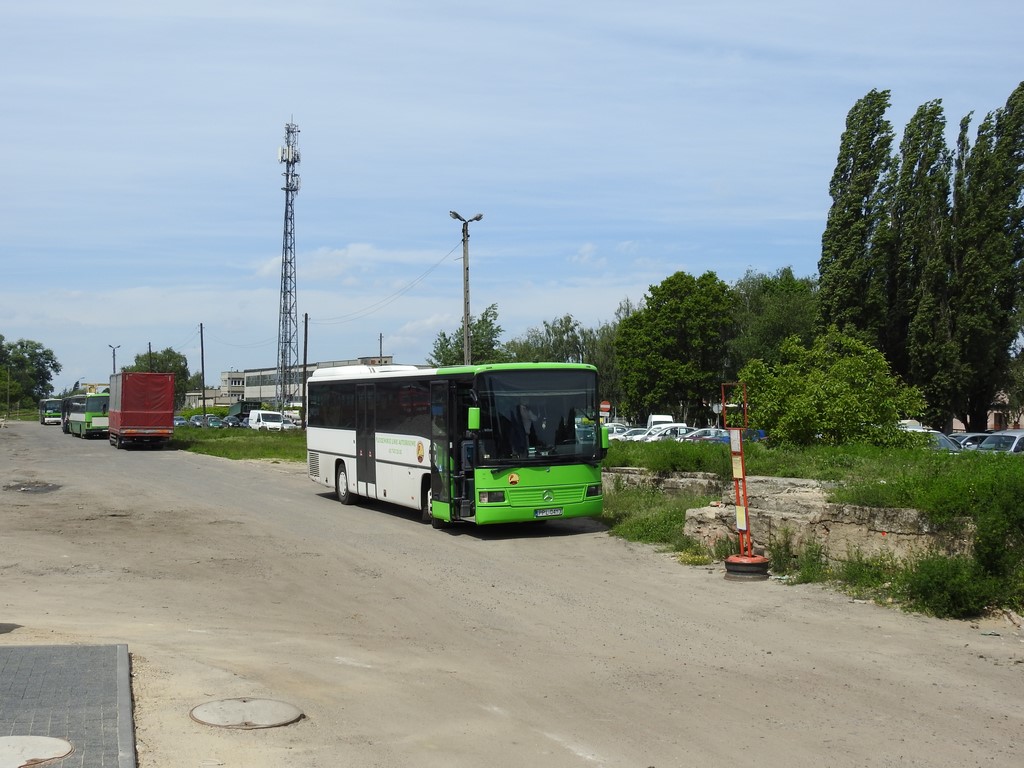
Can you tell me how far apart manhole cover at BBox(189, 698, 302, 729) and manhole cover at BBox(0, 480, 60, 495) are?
67.6ft

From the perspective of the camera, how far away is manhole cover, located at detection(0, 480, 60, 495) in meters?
25.5

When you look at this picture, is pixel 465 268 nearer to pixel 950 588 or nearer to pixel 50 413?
pixel 950 588

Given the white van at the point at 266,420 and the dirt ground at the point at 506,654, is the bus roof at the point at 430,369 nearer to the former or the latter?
the dirt ground at the point at 506,654

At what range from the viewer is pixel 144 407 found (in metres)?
48.3

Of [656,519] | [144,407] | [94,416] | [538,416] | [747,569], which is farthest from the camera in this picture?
[94,416]

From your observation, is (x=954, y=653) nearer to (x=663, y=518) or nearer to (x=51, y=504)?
(x=663, y=518)

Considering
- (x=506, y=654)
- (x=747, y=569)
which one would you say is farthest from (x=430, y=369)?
(x=506, y=654)

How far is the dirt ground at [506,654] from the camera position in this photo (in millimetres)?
6312

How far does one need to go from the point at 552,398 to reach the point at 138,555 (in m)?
7.10

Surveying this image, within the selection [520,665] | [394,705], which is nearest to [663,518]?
[520,665]

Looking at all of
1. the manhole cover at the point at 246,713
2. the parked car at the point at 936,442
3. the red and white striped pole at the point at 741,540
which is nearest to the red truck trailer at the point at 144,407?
the parked car at the point at 936,442

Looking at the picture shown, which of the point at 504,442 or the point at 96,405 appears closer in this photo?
the point at 504,442

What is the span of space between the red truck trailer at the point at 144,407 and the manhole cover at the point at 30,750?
44.2 meters

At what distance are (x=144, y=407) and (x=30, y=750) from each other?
4533 cm
